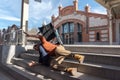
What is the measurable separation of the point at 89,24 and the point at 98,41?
Answer: 9.92 feet

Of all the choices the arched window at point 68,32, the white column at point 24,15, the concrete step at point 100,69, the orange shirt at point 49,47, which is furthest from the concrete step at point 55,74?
the arched window at point 68,32

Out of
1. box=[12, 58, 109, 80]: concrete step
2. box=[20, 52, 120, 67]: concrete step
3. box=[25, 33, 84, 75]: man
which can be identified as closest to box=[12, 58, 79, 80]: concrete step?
box=[12, 58, 109, 80]: concrete step

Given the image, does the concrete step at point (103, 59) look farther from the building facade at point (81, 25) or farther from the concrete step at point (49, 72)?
the building facade at point (81, 25)

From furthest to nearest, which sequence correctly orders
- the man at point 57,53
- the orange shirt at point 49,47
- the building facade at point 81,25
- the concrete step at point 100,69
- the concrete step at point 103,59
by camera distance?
1. the building facade at point 81,25
2. the orange shirt at point 49,47
3. the man at point 57,53
4. the concrete step at point 103,59
5. the concrete step at point 100,69

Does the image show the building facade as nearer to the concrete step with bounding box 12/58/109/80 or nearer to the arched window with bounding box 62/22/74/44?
the arched window with bounding box 62/22/74/44

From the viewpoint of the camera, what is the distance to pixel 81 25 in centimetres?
2553

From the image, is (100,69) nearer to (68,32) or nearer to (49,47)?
(49,47)

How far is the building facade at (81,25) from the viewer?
2189cm

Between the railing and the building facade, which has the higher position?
the building facade

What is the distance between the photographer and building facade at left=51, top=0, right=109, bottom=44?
21.9 metres

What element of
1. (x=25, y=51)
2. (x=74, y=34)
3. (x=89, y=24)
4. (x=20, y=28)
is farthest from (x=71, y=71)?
(x=74, y=34)

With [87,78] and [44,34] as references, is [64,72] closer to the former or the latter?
[87,78]

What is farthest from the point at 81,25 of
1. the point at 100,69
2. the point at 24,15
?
the point at 100,69

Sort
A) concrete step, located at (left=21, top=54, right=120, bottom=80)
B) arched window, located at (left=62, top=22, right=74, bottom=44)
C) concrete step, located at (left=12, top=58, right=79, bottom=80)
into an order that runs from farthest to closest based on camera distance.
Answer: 1. arched window, located at (left=62, top=22, right=74, bottom=44)
2. concrete step, located at (left=12, top=58, right=79, bottom=80)
3. concrete step, located at (left=21, top=54, right=120, bottom=80)
